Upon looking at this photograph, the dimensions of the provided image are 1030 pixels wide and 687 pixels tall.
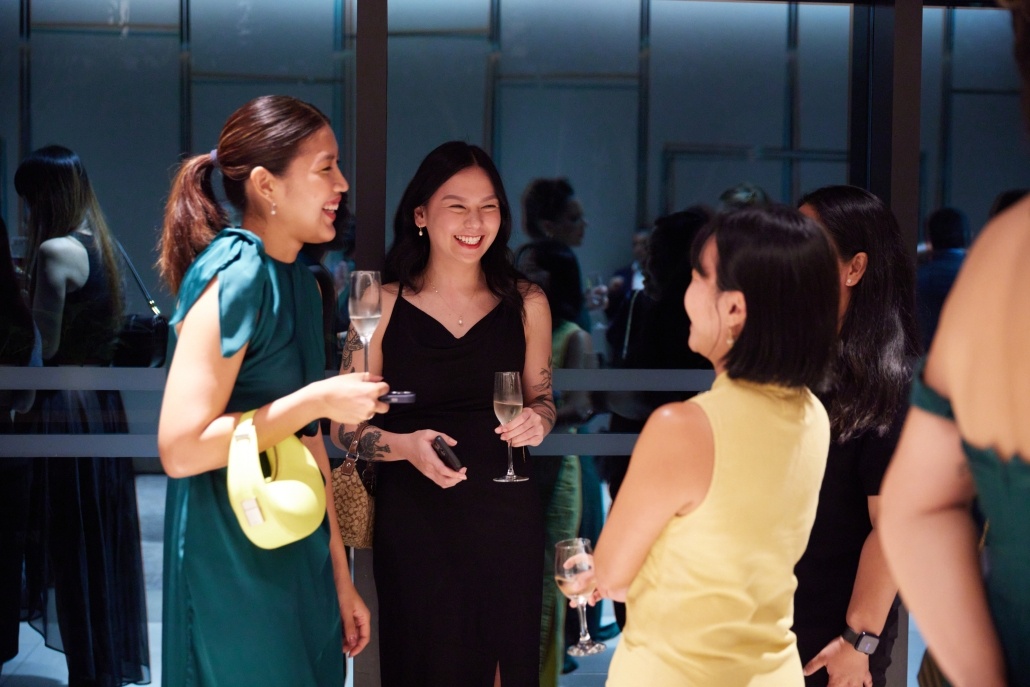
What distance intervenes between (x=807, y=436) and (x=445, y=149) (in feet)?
5.46

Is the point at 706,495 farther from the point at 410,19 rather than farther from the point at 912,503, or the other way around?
the point at 410,19

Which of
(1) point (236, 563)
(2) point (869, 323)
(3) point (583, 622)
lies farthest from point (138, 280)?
(2) point (869, 323)

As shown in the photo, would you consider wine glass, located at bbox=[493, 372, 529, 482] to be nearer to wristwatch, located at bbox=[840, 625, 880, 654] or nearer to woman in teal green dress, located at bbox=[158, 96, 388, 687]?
woman in teal green dress, located at bbox=[158, 96, 388, 687]

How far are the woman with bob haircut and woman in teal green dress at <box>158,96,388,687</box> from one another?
1.09 m

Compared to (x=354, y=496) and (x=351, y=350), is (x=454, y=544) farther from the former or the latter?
(x=351, y=350)

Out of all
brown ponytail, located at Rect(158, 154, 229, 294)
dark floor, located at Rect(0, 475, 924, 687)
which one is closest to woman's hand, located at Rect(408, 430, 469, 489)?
brown ponytail, located at Rect(158, 154, 229, 294)

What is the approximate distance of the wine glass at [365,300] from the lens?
7.93ft

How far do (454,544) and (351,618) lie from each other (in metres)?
0.51

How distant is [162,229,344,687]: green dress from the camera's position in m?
2.08

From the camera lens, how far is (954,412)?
47.3 inches

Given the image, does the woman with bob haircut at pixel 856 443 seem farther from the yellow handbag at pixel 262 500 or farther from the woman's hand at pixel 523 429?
the yellow handbag at pixel 262 500

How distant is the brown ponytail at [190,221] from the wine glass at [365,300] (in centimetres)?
33

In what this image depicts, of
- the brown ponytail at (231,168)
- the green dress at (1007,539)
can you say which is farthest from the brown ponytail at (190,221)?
the green dress at (1007,539)

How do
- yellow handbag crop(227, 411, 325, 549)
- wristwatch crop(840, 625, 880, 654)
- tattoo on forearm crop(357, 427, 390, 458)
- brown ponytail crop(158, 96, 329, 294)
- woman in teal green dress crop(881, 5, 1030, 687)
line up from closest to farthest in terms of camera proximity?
woman in teal green dress crop(881, 5, 1030, 687)
yellow handbag crop(227, 411, 325, 549)
brown ponytail crop(158, 96, 329, 294)
wristwatch crop(840, 625, 880, 654)
tattoo on forearm crop(357, 427, 390, 458)
